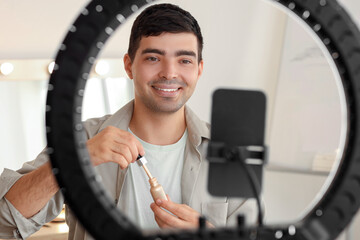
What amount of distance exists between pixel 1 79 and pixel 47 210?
26.0 inches

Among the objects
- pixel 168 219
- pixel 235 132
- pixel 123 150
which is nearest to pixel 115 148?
pixel 123 150

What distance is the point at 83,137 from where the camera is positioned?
1.27 ft

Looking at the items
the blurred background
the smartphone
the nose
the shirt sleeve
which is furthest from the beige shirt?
the blurred background

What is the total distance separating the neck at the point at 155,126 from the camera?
3.69 ft

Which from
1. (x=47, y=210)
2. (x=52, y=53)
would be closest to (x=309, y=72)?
(x=52, y=53)

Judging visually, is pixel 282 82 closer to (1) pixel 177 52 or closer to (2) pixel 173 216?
(1) pixel 177 52

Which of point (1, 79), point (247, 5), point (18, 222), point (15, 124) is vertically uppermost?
point (247, 5)

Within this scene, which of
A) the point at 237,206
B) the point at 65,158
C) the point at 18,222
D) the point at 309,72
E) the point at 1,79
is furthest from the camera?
the point at 309,72

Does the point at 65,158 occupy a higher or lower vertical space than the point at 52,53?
lower

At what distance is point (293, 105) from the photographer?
2119mm

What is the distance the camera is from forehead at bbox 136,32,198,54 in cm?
103

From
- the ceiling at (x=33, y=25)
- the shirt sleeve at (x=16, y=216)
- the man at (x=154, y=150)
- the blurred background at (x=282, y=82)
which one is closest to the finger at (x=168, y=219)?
the man at (x=154, y=150)

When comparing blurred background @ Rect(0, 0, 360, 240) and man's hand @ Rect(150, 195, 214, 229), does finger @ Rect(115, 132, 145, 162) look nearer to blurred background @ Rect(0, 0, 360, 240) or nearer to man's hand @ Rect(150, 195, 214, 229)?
man's hand @ Rect(150, 195, 214, 229)

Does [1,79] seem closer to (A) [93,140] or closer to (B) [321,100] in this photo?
(A) [93,140]
